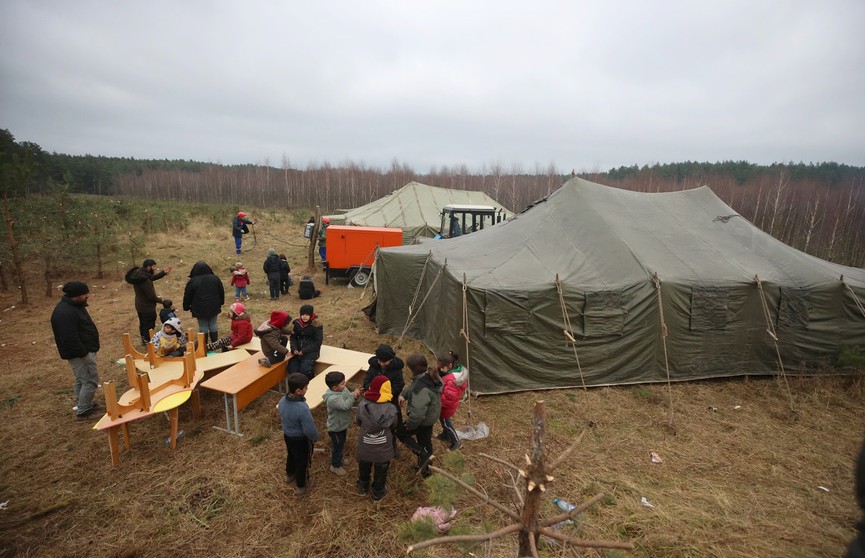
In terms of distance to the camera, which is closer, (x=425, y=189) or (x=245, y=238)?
(x=425, y=189)

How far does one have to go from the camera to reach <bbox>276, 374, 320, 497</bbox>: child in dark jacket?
3.66 m

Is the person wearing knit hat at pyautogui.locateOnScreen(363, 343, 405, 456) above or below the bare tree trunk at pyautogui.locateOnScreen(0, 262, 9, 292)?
above

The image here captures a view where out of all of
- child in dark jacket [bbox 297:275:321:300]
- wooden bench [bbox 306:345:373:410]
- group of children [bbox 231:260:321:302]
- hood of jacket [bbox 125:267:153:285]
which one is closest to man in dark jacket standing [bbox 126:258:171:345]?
hood of jacket [bbox 125:267:153:285]

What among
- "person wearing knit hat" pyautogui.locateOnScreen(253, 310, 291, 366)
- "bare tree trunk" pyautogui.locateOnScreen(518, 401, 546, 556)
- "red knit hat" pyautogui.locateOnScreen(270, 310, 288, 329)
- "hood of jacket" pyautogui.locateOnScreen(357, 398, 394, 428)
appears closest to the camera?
"bare tree trunk" pyautogui.locateOnScreen(518, 401, 546, 556)

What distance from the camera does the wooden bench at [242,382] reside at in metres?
4.69

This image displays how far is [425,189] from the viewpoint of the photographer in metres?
18.4

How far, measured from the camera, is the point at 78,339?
4.69 metres

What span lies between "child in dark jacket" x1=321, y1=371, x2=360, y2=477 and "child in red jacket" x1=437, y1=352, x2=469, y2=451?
1.07m

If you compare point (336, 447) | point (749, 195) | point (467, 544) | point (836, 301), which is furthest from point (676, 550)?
point (749, 195)

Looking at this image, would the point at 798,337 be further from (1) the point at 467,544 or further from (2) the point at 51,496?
(2) the point at 51,496

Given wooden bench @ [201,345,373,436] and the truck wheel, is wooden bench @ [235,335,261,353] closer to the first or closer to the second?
wooden bench @ [201,345,373,436]

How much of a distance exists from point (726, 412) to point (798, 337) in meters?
2.32

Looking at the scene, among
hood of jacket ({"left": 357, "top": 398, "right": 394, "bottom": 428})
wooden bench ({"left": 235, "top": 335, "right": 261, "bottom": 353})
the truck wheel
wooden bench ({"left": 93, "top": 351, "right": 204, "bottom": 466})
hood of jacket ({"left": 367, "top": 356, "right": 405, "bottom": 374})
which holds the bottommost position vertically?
the truck wheel

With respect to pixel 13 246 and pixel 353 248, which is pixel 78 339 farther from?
pixel 353 248
